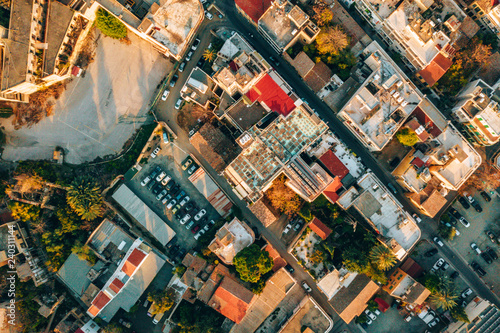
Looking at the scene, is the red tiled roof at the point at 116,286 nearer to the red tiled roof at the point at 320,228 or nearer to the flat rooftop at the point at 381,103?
the red tiled roof at the point at 320,228

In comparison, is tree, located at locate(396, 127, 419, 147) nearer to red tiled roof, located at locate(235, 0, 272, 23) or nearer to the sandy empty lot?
red tiled roof, located at locate(235, 0, 272, 23)

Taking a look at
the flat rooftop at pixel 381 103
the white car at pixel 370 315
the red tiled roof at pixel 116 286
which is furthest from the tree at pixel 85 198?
the white car at pixel 370 315

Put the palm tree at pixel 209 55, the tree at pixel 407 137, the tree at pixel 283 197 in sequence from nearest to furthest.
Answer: the tree at pixel 407 137 < the palm tree at pixel 209 55 < the tree at pixel 283 197

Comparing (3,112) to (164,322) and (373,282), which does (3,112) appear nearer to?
(164,322)

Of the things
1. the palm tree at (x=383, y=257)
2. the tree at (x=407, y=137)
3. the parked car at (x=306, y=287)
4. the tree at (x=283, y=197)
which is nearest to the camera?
the palm tree at (x=383, y=257)

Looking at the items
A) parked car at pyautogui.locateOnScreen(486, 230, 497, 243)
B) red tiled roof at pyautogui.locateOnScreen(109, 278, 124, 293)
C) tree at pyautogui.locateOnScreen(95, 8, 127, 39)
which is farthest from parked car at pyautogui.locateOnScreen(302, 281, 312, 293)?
tree at pyautogui.locateOnScreen(95, 8, 127, 39)

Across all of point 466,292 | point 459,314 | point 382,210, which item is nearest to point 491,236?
point 466,292

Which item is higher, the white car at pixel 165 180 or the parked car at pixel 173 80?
the parked car at pixel 173 80

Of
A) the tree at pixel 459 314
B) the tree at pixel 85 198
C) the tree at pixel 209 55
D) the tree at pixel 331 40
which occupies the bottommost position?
the tree at pixel 459 314
